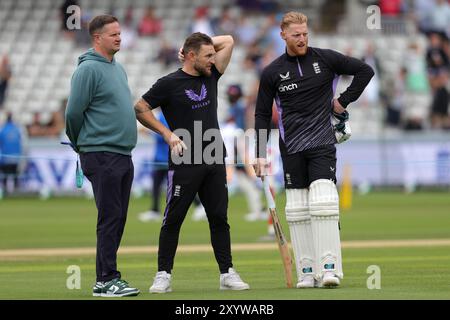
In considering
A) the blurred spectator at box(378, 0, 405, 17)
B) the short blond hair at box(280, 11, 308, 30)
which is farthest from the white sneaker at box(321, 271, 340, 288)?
the blurred spectator at box(378, 0, 405, 17)

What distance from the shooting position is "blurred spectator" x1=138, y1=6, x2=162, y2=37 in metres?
42.2

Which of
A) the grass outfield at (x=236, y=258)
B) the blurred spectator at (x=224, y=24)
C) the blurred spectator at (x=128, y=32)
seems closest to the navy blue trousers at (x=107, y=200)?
the grass outfield at (x=236, y=258)

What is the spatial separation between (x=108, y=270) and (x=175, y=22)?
3076cm

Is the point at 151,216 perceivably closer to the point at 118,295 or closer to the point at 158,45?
the point at 118,295

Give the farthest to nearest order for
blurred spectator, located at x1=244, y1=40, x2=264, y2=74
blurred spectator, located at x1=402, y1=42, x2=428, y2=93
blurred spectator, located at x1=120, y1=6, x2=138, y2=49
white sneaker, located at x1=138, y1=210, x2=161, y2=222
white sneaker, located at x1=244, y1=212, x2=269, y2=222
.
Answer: blurred spectator, located at x1=120, y1=6, x2=138, y2=49
blurred spectator, located at x1=244, y1=40, x2=264, y2=74
blurred spectator, located at x1=402, y1=42, x2=428, y2=93
white sneaker, located at x1=138, y1=210, x2=161, y2=222
white sneaker, located at x1=244, y1=212, x2=269, y2=222

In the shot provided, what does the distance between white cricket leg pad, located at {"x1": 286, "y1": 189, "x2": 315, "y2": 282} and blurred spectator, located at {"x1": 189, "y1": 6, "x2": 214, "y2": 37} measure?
26.5m

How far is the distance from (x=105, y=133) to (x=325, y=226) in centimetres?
246

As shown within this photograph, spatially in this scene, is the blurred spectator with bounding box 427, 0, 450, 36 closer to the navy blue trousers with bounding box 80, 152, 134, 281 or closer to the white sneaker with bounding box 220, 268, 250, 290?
the white sneaker with bounding box 220, 268, 250, 290

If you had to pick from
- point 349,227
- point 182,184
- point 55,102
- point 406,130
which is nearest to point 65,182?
point 55,102

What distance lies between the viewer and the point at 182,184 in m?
13.3

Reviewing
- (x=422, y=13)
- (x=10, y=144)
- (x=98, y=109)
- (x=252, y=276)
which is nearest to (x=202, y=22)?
(x=422, y=13)

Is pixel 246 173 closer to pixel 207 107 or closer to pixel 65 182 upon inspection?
pixel 65 182
